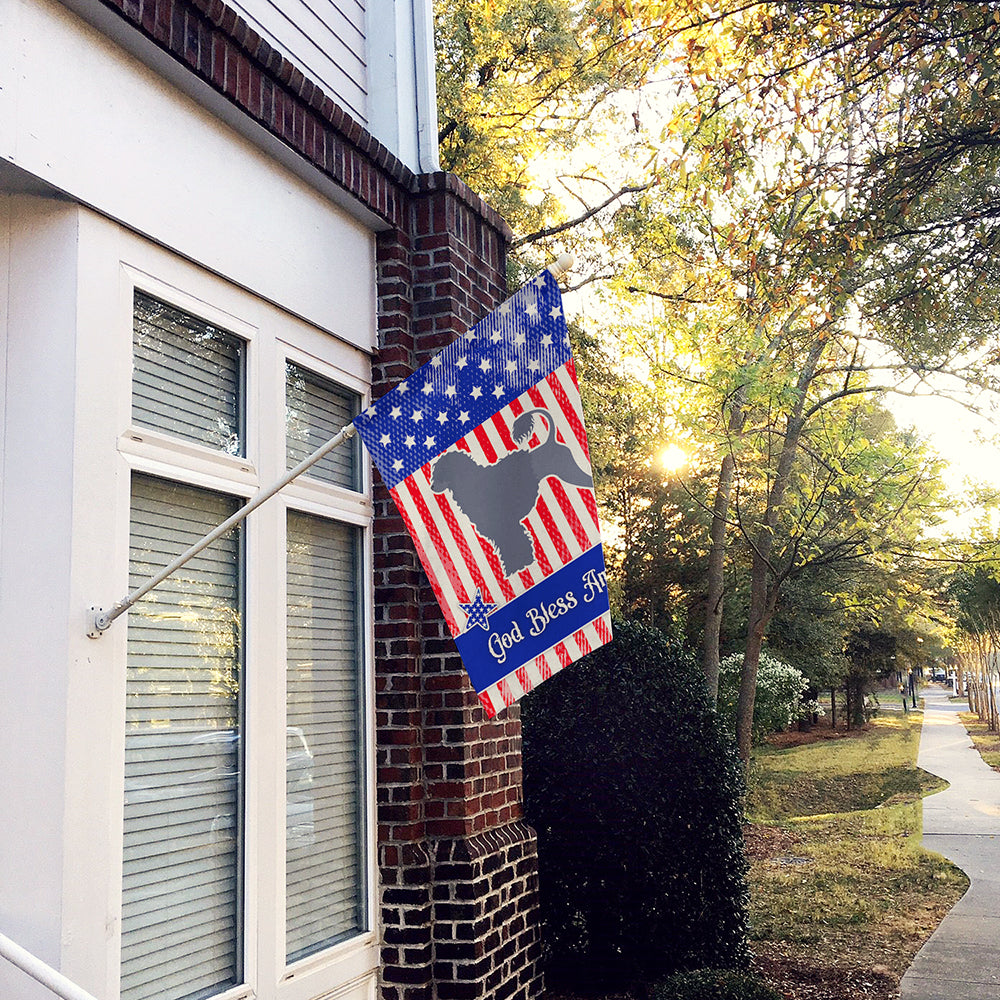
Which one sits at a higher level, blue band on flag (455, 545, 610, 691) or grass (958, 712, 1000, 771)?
blue band on flag (455, 545, 610, 691)

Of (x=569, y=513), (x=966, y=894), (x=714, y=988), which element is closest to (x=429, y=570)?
(x=569, y=513)

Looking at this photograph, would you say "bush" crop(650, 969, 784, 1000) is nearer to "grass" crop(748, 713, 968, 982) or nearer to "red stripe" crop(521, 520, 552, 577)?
"grass" crop(748, 713, 968, 982)

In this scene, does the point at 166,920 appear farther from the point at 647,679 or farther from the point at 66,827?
the point at 647,679

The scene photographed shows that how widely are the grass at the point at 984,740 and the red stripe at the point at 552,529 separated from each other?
20.9m

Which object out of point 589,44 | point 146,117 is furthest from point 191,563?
point 589,44

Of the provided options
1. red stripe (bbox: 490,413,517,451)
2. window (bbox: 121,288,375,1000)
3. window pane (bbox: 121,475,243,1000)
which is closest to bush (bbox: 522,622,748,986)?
window (bbox: 121,288,375,1000)

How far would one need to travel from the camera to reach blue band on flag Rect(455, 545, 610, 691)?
3266mm

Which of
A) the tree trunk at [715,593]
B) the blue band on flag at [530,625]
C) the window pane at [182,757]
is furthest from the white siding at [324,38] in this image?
the tree trunk at [715,593]

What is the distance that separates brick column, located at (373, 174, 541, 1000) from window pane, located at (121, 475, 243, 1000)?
111 cm

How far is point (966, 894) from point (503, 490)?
832 cm

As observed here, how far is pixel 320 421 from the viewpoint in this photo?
15.4 ft

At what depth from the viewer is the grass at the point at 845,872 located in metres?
7.94

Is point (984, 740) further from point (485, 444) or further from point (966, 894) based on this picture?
point (485, 444)

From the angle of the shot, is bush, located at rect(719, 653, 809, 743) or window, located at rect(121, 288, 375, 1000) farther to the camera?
bush, located at rect(719, 653, 809, 743)
